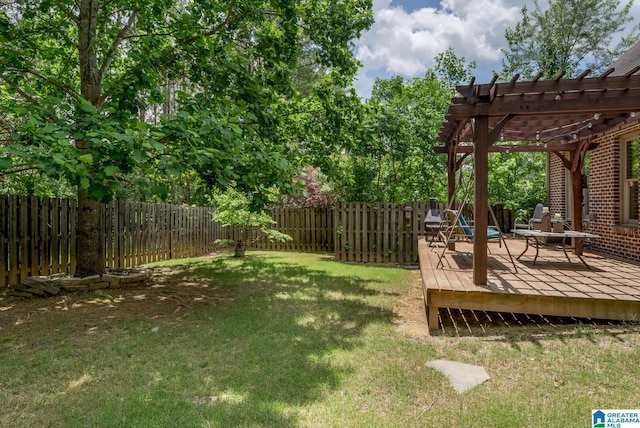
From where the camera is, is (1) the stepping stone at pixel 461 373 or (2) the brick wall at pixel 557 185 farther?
(2) the brick wall at pixel 557 185

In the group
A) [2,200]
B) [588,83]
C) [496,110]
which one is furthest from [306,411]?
[2,200]

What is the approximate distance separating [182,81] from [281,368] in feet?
20.2

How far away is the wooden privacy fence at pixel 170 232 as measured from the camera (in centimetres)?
657

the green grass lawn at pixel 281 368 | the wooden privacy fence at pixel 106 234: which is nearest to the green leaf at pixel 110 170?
the green grass lawn at pixel 281 368

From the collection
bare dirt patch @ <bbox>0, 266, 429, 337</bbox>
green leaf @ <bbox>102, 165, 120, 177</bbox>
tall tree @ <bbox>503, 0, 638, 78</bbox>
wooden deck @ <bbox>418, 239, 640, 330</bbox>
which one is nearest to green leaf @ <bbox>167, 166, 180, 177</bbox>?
green leaf @ <bbox>102, 165, 120, 177</bbox>

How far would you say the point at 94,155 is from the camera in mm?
4012

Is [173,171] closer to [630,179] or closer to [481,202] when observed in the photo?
[481,202]

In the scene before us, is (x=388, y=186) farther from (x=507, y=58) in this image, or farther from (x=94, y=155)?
(x=507, y=58)

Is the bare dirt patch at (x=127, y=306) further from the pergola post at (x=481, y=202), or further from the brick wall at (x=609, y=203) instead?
the brick wall at (x=609, y=203)

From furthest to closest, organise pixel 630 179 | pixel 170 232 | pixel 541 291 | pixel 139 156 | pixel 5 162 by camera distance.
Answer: pixel 170 232
pixel 630 179
pixel 541 291
pixel 139 156
pixel 5 162

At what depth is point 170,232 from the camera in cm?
1105

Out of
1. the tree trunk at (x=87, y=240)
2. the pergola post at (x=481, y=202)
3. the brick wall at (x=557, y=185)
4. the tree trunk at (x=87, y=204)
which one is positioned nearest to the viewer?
the pergola post at (x=481, y=202)

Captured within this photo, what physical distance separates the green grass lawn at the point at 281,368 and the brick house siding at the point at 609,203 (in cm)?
370

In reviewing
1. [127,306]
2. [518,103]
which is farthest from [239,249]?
[518,103]
